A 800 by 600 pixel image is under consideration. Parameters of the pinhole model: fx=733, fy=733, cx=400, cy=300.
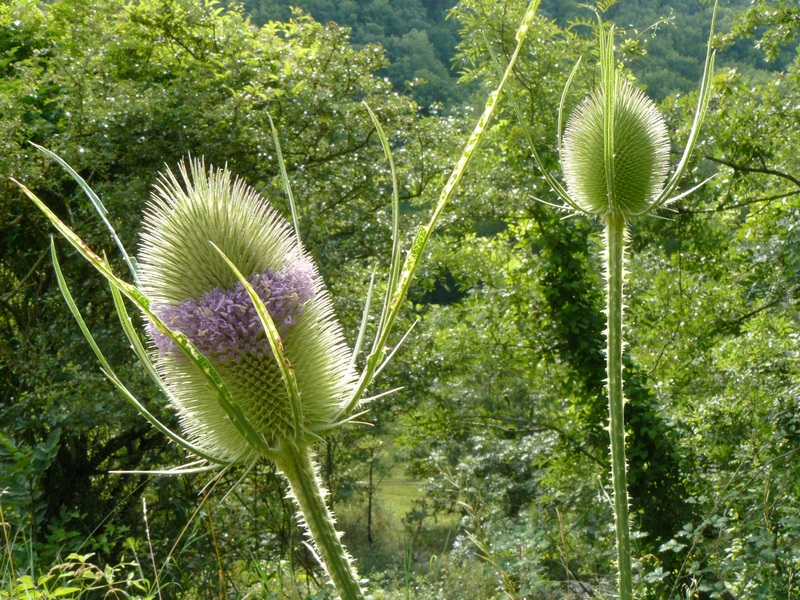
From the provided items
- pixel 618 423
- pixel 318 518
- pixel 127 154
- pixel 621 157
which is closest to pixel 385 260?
pixel 127 154

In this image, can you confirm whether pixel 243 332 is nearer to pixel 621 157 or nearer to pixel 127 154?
pixel 621 157

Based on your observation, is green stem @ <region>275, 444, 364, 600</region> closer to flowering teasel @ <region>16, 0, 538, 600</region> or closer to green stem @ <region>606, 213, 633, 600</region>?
flowering teasel @ <region>16, 0, 538, 600</region>

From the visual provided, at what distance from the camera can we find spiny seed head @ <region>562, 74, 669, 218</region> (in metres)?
1.96

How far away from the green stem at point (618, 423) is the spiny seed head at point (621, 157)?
24 cm

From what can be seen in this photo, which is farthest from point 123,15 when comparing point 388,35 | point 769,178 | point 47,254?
point 388,35

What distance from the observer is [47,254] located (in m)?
5.06

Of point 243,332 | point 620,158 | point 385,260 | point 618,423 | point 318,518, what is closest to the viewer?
point 318,518

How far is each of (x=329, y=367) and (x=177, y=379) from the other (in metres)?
0.29

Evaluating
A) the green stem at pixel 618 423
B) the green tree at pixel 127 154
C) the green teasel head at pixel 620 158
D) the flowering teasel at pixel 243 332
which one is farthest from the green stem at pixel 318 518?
the green tree at pixel 127 154

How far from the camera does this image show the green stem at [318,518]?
113cm

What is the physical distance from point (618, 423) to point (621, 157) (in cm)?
84

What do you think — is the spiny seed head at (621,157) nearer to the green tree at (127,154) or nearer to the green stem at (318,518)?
the green stem at (318,518)

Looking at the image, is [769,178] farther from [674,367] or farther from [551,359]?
[551,359]

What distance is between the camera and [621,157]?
207 cm
